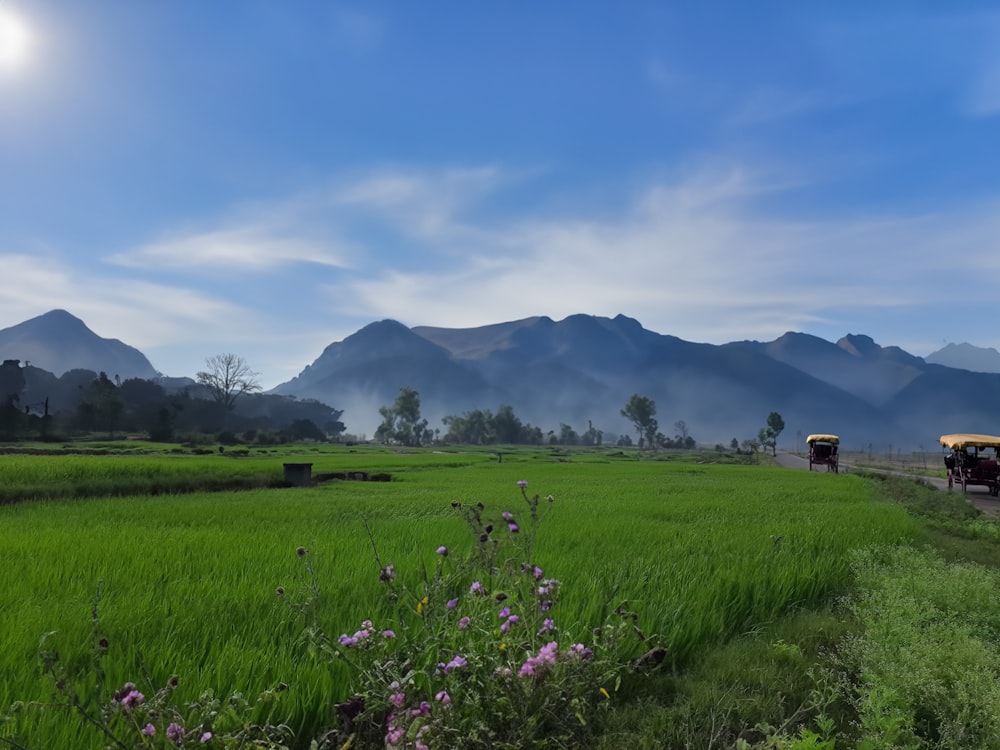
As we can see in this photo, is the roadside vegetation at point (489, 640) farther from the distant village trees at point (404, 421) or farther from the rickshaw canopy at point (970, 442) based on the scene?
the distant village trees at point (404, 421)

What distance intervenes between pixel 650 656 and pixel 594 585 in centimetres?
134

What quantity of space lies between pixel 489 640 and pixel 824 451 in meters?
43.0

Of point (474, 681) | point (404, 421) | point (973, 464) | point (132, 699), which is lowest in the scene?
point (404, 421)

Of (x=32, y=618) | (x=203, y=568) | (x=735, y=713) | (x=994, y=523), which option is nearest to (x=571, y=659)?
(x=735, y=713)

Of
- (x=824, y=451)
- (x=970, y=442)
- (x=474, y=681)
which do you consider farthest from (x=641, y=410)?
(x=474, y=681)

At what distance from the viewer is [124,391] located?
8625 cm

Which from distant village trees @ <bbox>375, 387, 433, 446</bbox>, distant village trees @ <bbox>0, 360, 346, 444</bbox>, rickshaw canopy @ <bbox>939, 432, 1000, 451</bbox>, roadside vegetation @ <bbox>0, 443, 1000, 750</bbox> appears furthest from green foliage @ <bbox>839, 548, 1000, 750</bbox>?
distant village trees @ <bbox>375, 387, 433, 446</bbox>

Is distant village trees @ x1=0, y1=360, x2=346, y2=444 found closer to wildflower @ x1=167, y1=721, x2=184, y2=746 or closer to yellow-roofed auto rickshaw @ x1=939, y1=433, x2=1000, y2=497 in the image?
wildflower @ x1=167, y1=721, x2=184, y2=746

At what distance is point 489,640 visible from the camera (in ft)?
10.4

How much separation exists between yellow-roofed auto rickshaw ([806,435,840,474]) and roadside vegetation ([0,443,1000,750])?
34.0 metres

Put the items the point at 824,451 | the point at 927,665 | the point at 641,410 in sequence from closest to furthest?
the point at 927,665, the point at 824,451, the point at 641,410

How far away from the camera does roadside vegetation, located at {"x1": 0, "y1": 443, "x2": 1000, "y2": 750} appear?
273 centimetres

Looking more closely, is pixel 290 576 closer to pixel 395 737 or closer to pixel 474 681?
pixel 474 681

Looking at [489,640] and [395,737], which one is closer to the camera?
[395,737]
